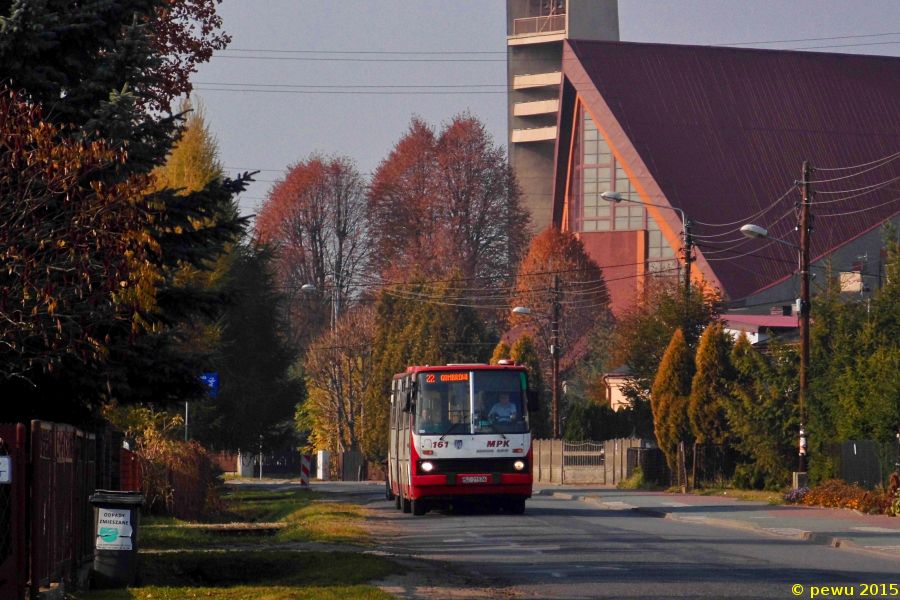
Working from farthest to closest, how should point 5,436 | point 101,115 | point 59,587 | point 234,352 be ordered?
point 234,352 < point 101,115 < point 59,587 < point 5,436

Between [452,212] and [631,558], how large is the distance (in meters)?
58.9

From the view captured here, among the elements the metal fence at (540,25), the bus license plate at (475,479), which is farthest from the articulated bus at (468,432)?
the metal fence at (540,25)

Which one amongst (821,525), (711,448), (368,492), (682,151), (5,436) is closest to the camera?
(5,436)

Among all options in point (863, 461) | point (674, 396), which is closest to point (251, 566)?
point (863, 461)

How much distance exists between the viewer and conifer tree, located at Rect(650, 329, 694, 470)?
39.5 m

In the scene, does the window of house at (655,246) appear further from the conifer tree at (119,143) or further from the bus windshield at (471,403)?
the conifer tree at (119,143)

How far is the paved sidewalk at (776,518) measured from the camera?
65.1ft

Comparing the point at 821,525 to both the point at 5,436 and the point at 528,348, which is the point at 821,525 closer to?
the point at 5,436

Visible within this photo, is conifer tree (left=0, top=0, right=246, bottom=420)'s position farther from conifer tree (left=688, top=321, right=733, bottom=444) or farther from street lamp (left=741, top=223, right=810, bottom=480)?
conifer tree (left=688, top=321, right=733, bottom=444)

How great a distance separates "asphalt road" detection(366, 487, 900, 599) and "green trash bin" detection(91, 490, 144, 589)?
3.67 m

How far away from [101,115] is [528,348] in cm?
4136

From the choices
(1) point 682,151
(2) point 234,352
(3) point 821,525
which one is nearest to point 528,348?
(2) point 234,352

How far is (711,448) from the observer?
39.5 meters

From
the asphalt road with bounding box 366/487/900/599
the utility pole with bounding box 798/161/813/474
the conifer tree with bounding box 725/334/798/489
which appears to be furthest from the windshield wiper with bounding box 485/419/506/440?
the conifer tree with bounding box 725/334/798/489
